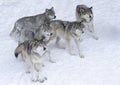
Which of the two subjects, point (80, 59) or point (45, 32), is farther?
point (80, 59)

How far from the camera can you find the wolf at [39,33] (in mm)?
7121

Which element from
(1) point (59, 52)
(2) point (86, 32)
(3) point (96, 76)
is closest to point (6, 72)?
(1) point (59, 52)

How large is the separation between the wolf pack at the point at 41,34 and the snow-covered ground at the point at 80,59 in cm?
19

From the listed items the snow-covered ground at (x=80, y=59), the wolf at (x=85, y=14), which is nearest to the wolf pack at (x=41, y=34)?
the wolf at (x=85, y=14)

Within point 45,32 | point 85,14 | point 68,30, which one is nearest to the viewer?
point 45,32

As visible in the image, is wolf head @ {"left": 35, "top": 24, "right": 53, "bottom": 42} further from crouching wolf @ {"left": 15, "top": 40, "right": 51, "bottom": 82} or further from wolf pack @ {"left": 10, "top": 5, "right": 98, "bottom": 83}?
crouching wolf @ {"left": 15, "top": 40, "right": 51, "bottom": 82}

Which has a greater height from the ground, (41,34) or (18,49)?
(41,34)

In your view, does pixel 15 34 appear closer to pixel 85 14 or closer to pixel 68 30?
pixel 68 30

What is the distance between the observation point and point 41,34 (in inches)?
282

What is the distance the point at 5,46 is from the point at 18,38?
405 millimetres

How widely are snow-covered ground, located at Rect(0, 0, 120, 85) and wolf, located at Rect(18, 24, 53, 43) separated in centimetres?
52

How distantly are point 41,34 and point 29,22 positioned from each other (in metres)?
0.97

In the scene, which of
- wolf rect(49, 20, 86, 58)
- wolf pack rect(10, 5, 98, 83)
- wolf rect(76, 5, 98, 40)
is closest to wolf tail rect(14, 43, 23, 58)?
wolf pack rect(10, 5, 98, 83)

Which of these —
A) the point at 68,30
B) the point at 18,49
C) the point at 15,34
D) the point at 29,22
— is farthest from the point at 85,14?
the point at 18,49
